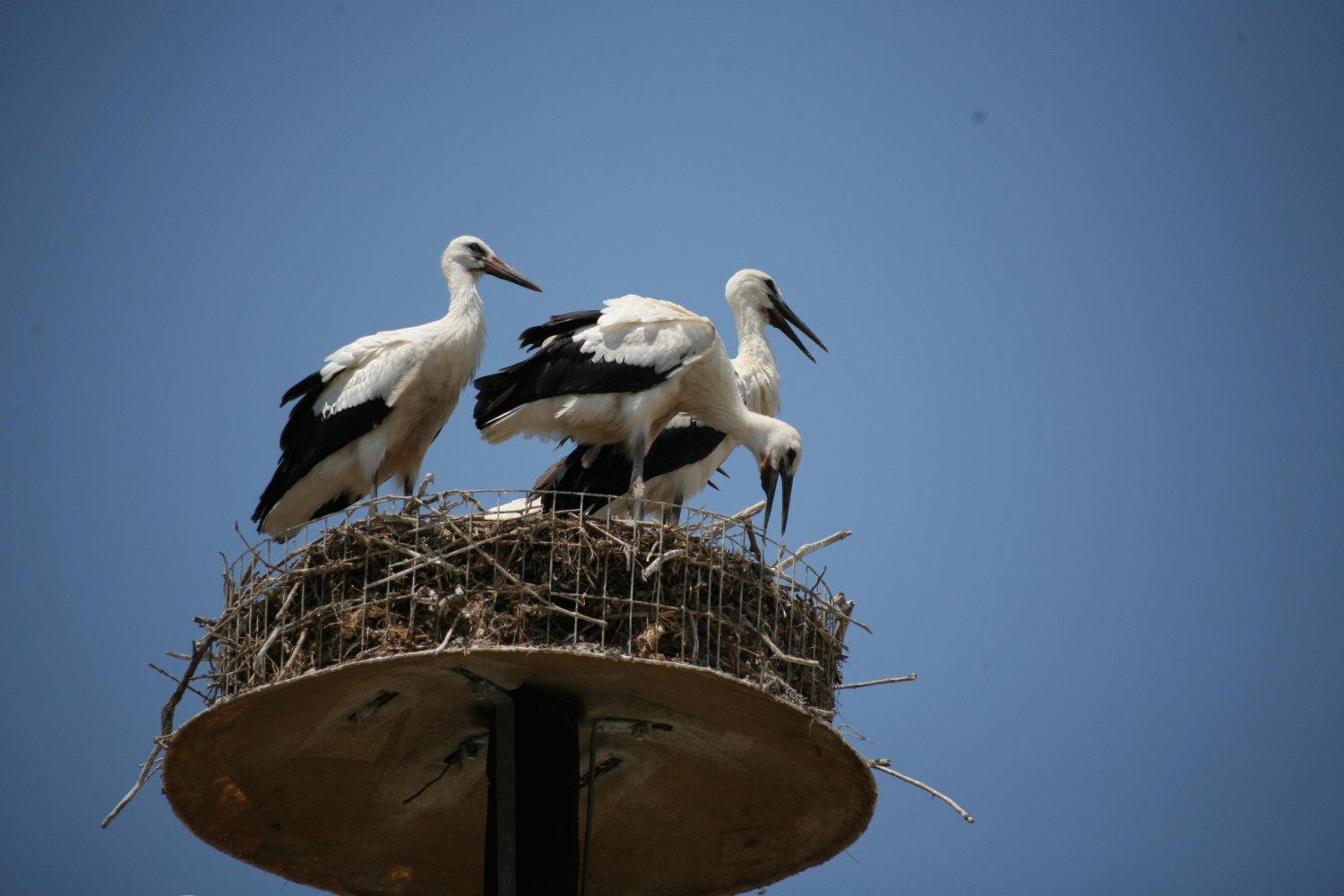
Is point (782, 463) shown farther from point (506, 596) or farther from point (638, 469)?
point (506, 596)

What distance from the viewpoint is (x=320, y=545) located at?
950 cm

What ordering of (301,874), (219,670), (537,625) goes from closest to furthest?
(537,625)
(219,670)
(301,874)

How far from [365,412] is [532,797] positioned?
336 cm

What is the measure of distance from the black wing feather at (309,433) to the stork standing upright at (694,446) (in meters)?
1.42

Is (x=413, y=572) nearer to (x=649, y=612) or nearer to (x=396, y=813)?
(x=649, y=612)

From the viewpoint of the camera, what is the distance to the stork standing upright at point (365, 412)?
40.1ft

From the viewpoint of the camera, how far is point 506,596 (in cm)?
911

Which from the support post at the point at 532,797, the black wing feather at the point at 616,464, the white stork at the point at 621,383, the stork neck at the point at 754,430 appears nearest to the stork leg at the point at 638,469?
the white stork at the point at 621,383

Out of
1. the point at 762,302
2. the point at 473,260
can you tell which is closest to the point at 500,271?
the point at 473,260

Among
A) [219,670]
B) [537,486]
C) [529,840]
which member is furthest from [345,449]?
[529,840]

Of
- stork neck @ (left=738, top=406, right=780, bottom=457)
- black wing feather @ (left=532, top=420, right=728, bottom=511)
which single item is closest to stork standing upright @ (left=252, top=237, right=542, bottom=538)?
black wing feather @ (left=532, top=420, right=728, bottom=511)

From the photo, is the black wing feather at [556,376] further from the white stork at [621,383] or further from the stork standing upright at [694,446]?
the stork standing upright at [694,446]

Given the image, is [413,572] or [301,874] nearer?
[413,572]

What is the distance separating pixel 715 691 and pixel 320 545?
2.26m
